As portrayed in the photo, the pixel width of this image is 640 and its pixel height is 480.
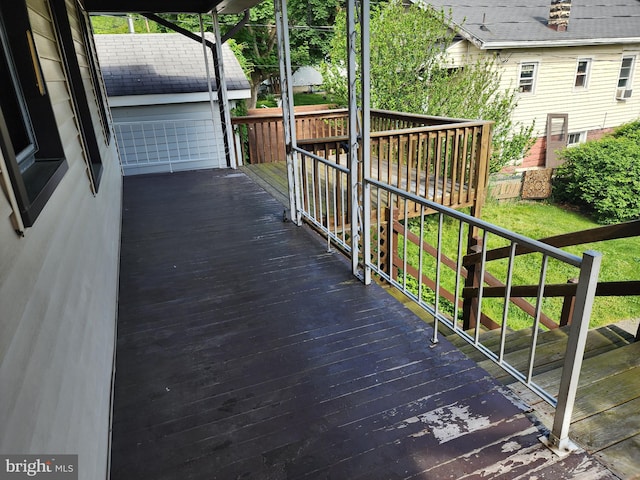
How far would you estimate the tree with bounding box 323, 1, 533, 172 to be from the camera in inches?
355

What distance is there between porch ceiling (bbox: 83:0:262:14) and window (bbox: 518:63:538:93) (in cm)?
814

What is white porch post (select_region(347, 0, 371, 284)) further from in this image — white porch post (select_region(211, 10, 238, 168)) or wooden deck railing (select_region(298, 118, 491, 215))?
white porch post (select_region(211, 10, 238, 168))

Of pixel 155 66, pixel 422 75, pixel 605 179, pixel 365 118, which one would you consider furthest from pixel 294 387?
pixel 605 179

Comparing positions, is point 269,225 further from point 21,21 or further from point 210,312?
point 21,21

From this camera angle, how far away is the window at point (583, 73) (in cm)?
1235

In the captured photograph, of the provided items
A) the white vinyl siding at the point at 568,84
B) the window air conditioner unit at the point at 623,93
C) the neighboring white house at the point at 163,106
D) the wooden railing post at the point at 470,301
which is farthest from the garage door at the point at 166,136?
the window air conditioner unit at the point at 623,93

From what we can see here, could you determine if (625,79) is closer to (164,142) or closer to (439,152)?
(439,152)

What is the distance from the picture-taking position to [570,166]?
10.6m

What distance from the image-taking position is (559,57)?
11.8 metres

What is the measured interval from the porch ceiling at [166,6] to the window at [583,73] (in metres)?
10.2

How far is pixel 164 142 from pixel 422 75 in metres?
5.69

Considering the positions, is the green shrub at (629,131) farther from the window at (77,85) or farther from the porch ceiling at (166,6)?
the window at (77,85)

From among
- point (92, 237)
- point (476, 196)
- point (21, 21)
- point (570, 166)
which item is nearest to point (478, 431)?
point (92, 237)

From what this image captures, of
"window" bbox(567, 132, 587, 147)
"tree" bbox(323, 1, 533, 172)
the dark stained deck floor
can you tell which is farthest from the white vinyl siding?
the dark stained deck floor
